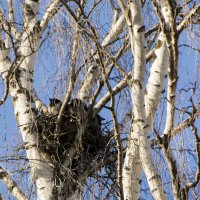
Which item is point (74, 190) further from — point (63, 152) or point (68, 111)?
point (68, 111)

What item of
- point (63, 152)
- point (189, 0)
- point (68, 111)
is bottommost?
point (63, 152)

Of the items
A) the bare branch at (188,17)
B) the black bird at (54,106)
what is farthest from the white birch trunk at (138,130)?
the black bird at (54,106)

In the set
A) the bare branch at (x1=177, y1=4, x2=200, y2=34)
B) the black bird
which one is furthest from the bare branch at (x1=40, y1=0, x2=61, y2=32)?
the bare branch at (x1=177, y1=4, x2=200, y2=34)

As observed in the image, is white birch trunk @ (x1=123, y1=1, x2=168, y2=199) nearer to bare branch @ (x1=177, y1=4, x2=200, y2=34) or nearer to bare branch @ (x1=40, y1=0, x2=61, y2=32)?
bare branch @ (x1=177, y1=4, x2=200, y2=34)

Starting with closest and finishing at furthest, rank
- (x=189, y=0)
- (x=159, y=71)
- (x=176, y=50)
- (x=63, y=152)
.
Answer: (x=176, y=50) < (x=159, y=71) < (x=189, y=0) < (x=63, y=152)

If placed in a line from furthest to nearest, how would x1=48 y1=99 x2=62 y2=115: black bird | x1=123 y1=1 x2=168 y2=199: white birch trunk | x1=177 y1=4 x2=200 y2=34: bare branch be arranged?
x1=48 y1=99 x2=62 y2=115: black bird, x1=177 y1=4 x2=200 y2=34: bare branch, x1=123 y1=1 x2=168 y2=199: white birch trunk

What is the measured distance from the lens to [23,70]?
5.43 meters

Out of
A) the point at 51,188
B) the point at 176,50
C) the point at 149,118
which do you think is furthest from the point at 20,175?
the point at 176,50

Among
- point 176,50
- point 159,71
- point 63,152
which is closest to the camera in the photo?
point 176,50

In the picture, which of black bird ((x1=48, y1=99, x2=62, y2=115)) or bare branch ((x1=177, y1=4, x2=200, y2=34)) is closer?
bare branch ((x1=177, y1=4, x2=200, y2=34))

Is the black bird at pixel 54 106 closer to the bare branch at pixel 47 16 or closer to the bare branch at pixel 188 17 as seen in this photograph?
the bare branch at pixel 47 16

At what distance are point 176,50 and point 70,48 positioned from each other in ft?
2.66

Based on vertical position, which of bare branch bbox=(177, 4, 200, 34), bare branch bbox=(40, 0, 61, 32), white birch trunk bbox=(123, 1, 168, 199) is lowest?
white birch trunk bbox=(123, 1, 168, 199)

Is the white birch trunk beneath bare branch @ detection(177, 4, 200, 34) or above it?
beneath
